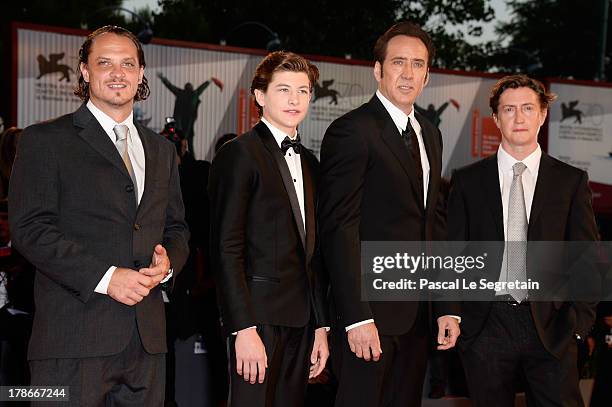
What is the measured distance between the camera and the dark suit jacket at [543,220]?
155 inches

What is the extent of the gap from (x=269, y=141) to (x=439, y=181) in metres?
0.83

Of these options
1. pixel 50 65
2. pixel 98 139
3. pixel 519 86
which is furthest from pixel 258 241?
pixel 50 65

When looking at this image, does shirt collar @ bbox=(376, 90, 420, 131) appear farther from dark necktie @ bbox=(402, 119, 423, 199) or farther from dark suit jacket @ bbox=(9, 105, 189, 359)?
dark suit jacket @ bbox=(9, 105, 189, 359)

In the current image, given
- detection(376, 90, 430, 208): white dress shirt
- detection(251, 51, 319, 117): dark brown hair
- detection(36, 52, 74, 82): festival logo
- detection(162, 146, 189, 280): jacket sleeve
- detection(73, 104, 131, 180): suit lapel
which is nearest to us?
detection(73, 104, 131, 180): suit lapel

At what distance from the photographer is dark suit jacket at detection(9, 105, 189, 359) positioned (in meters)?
3.07

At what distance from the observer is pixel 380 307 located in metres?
3.65

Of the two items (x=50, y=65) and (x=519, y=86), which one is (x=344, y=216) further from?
(x=50, y=65)

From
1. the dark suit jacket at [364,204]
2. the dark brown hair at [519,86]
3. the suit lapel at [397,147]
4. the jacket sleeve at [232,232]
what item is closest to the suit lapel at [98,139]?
the jacket sleeve at [232,232]

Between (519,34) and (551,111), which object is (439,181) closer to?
(551,111)

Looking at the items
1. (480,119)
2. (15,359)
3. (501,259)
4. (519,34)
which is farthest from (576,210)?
(519,34)

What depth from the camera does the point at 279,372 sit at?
3.46 meters

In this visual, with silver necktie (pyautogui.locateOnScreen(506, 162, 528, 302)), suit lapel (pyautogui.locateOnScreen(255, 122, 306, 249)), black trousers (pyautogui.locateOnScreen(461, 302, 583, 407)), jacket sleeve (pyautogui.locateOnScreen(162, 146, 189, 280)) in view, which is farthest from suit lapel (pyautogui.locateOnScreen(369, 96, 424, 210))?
jacket sleeve (pyautogui.locateOnScreen(162, 146, 189, 280))

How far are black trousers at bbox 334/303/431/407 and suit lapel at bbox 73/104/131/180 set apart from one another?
120cm

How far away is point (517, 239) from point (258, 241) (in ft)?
4.38
